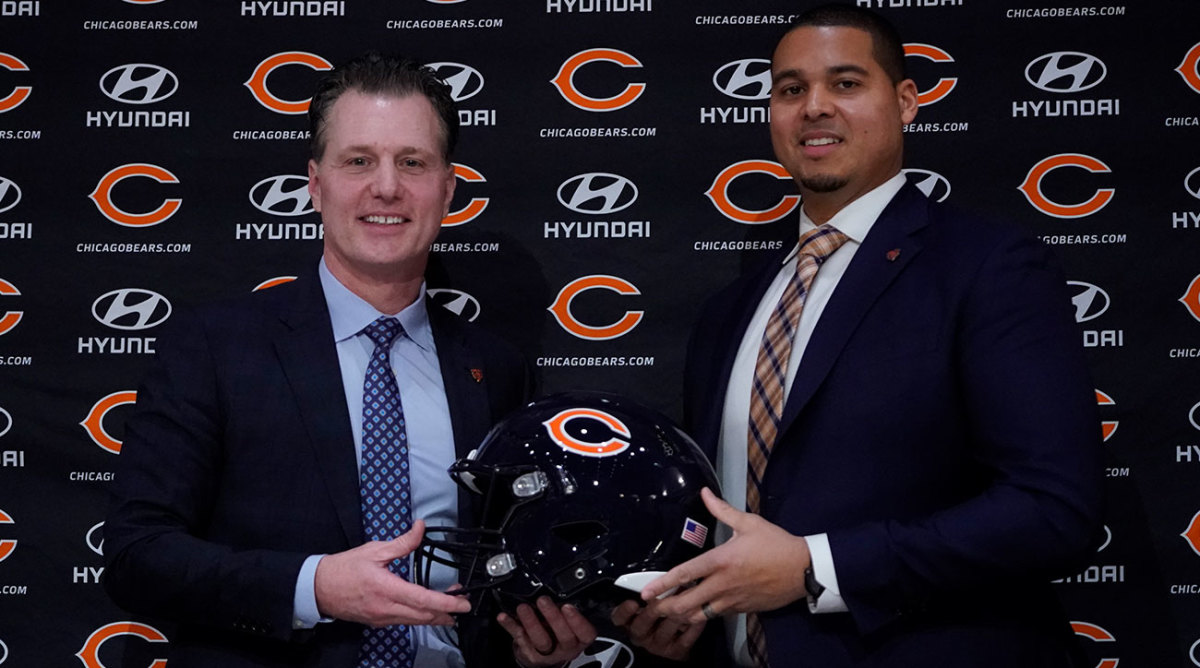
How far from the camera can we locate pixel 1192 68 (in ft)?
12.8

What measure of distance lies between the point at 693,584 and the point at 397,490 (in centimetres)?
81

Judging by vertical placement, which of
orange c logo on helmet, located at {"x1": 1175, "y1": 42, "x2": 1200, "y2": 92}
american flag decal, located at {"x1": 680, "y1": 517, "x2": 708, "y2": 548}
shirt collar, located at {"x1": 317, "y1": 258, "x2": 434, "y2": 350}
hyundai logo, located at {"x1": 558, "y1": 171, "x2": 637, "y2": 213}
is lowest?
american flag decal, located at {"x1": 680, "y1": 517, "x2": 708, "y2": 548}

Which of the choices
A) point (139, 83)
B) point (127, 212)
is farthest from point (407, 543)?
point (139, 83)

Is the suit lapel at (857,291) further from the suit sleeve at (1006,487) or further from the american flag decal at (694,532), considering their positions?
the american flag decal at (694,532)

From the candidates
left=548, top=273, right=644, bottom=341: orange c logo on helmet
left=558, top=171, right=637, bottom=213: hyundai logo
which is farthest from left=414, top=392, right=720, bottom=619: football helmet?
left=558, top=171, right=637, bottom=213: hyundai logo

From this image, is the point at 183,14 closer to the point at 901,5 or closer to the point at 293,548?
the point at 293,548

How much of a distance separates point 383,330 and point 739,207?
1402mm

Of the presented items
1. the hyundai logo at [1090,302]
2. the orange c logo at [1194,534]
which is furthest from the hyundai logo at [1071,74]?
the orange c logo at [1194,534]

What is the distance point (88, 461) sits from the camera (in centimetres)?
397

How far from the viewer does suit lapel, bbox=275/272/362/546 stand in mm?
2896

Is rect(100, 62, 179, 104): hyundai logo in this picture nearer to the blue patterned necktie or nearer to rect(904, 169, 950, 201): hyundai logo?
the blue patterned necktie

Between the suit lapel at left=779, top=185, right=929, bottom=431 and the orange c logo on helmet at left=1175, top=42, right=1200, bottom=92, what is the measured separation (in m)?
1.57

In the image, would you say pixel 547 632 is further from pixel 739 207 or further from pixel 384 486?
pixel 739 207

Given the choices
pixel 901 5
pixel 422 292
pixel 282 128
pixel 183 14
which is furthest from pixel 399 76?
pixel 901 5
